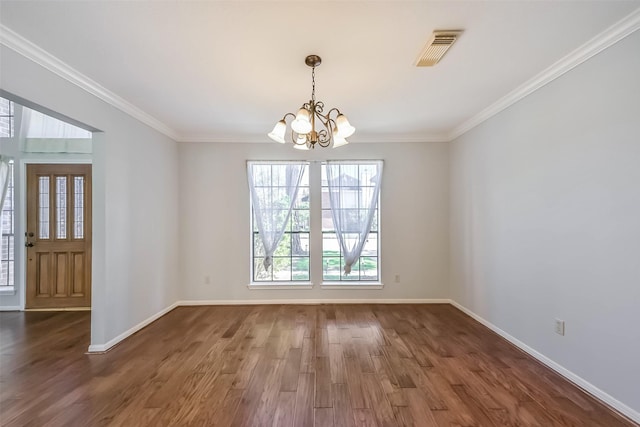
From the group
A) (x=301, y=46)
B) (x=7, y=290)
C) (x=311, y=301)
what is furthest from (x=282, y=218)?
(x=7, y=290)

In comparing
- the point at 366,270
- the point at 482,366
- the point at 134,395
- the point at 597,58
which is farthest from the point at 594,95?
the point at 134,395

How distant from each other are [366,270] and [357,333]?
1.37m

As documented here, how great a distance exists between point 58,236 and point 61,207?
0.43 meters

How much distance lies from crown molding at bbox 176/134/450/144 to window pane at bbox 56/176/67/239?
5.89ft

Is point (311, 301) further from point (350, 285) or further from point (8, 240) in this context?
point (8, 240)

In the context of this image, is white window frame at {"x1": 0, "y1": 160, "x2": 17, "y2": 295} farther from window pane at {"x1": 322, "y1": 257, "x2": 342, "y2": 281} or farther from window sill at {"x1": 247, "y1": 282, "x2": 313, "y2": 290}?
window pane at {"x1": 322, "y1": 257, "x2": 342, "y2": 281}

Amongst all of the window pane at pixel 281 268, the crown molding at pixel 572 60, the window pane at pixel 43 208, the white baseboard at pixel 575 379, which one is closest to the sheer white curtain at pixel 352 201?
the window pane at pixel 281 268

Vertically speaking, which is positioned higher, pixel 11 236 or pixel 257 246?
pixel 11 236

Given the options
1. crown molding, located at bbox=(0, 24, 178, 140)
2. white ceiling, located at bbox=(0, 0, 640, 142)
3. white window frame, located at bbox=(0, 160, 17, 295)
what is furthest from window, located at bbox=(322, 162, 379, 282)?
white window frame, located at bbox=(0, 160, 17, 295)

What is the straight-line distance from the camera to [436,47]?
2.04m

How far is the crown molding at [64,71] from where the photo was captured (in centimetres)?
193

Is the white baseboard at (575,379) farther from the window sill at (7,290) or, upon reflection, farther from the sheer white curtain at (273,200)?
the window sill at (7,290)

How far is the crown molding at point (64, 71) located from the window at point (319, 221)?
1673mm

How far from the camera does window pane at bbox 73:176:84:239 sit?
161 inches
